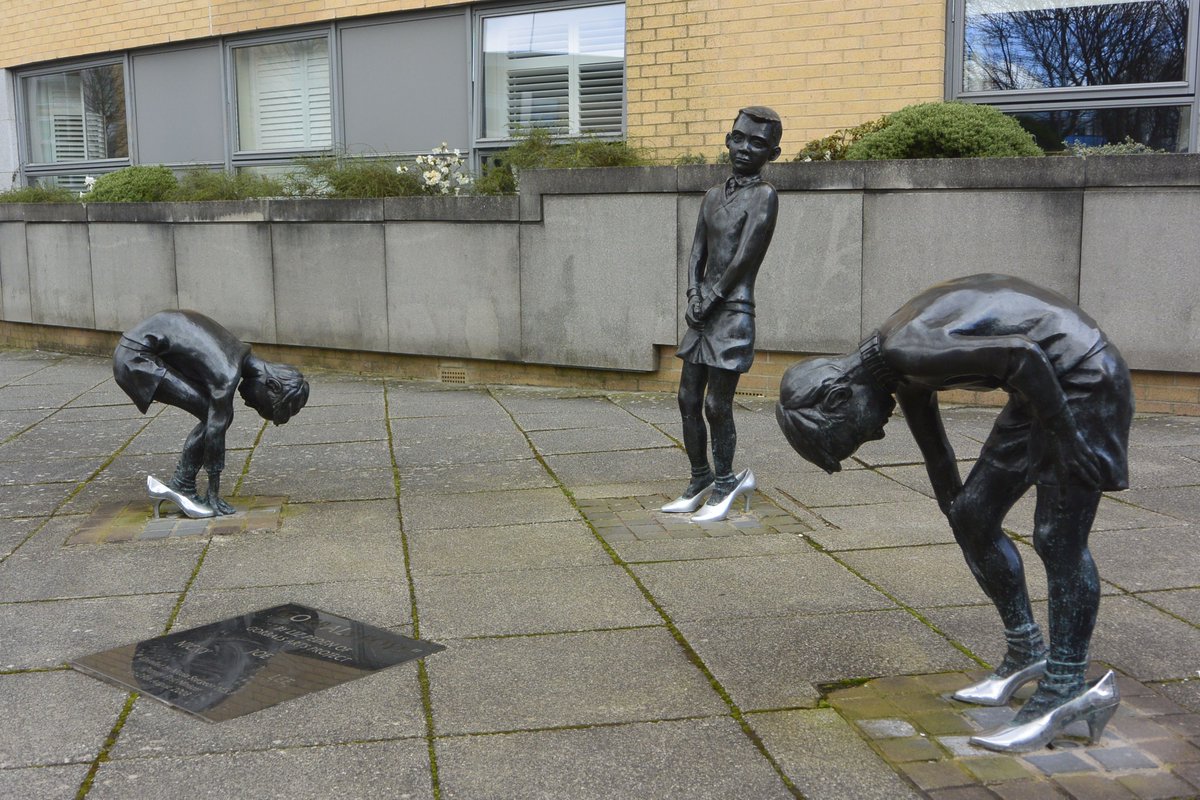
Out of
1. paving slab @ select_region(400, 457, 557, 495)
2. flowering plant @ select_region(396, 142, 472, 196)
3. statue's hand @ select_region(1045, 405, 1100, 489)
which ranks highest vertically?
flowering plant @ select_region(396, 142, 472, 196)

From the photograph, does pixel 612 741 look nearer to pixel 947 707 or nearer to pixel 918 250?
pixel 947 707

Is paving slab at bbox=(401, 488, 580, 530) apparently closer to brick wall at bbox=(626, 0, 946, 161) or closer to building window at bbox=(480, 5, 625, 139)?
brick wall at bbox=(626, 0, 946, 161)

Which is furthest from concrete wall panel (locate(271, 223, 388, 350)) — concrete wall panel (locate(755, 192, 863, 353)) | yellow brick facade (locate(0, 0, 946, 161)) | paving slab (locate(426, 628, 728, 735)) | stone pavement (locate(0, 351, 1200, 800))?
paving slab (locate(426, 628, 728, 735))

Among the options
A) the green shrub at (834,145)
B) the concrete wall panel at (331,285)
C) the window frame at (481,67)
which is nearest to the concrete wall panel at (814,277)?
the green shrub at (834,145)

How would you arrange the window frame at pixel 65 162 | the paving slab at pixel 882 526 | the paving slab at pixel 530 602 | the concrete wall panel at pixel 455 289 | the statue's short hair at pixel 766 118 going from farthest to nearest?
the window frame at pixel 65 162 → the concrete wall panel at pixel 455 289 → the statue's short hair at pixel 766 118 → the paving slab at pixel 882 526 → the paving slab at pixel 530 602

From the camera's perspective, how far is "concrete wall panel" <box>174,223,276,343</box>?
1215cm

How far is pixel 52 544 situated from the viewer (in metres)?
5.92

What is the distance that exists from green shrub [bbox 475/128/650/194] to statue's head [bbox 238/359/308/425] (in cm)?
483

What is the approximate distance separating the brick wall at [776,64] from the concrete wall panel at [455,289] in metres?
2.04

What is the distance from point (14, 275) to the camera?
14.4 meters

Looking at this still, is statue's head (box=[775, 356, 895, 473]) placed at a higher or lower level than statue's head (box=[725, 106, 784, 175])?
lower

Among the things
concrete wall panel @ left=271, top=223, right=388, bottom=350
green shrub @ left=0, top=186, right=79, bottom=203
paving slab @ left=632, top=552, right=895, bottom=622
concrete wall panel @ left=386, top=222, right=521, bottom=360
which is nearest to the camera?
paving slab @ left=632, top=552, right=895, bottom=622

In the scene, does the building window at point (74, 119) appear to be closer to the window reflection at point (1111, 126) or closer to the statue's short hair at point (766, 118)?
the window reflection at point (1111, 126)

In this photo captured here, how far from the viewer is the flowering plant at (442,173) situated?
11666mm
